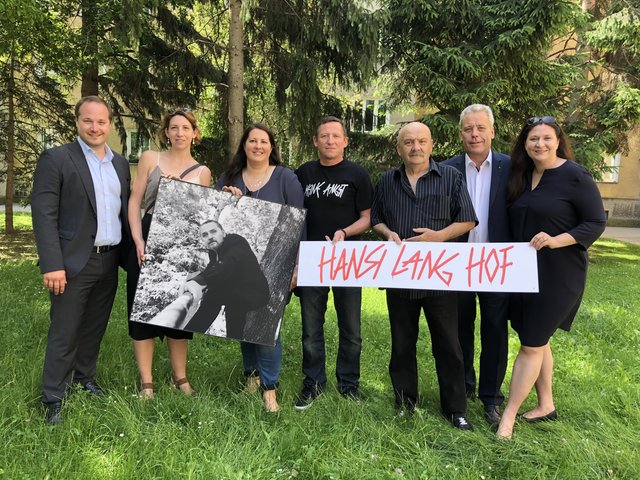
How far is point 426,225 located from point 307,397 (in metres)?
1.62

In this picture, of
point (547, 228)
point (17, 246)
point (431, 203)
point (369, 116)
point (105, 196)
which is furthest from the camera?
point (17, 246)

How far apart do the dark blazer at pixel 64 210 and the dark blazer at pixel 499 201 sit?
2.63 metres

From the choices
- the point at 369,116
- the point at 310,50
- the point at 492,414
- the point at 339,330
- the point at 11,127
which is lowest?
the point at 492,414

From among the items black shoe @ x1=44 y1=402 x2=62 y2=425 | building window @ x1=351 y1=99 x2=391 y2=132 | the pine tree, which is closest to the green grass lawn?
black shoe @ x1=44 y1=402 x2=62 y2=425

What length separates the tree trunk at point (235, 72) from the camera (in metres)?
8.41

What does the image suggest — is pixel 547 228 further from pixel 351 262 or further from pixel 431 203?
pixel 351 262

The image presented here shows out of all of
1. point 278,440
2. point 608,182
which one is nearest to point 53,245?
point 278,440

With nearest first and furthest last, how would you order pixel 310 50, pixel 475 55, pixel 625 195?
1. pixel 310 50
2. pixel 475 55
3. pixel 625 195

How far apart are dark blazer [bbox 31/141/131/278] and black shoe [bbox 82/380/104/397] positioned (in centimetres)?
96

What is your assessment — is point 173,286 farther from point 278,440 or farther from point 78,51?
point 78,51

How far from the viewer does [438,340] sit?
3.16 metres

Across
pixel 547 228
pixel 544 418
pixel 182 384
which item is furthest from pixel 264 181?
pixel 544 418

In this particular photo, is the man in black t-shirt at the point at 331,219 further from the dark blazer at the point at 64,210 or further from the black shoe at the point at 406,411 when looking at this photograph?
the dark blazer at the point at 64,210

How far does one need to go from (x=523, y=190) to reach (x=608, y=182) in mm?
24830
